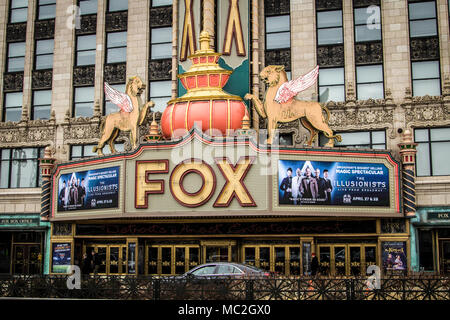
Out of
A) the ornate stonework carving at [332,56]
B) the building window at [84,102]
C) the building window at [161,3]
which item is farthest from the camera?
the building window at [84,102]

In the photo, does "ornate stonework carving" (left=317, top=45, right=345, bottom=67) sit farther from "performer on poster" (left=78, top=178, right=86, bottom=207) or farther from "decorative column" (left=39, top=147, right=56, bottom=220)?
"decorative column" (left=39, top=147, right=56, bottom=220)

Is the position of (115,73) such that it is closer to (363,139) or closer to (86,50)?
(86,50)

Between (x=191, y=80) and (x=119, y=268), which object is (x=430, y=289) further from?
(x=119, y=268)

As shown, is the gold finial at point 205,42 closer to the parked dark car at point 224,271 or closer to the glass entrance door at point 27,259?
the parked dark car at point 224,271

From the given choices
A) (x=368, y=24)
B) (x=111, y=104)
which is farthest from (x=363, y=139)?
(x=111, y=104)

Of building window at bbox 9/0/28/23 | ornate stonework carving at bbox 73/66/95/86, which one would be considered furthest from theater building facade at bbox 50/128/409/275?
building window at bbox 9/0/28/23

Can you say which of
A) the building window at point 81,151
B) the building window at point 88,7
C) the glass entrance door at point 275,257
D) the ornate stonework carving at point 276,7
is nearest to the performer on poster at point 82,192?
the building window at point 81,151

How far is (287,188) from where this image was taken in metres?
30.7

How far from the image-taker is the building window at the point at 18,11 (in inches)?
1684

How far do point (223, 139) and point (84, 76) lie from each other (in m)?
14.0

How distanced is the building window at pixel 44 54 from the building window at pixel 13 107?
236 cm

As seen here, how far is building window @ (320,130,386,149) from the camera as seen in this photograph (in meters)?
35.4

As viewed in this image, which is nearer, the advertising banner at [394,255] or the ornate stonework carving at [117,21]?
the advertising banner at [394,255]

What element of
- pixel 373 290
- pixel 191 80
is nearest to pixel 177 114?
pixel 191 80
